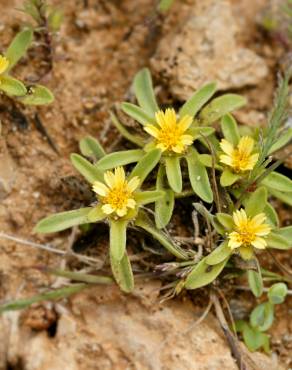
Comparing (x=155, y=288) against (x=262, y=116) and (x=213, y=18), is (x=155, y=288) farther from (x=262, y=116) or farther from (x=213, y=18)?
(x=213, y=18)

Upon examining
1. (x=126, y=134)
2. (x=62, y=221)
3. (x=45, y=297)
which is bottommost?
(x=45, y=297)

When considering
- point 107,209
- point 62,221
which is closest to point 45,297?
point 62,221

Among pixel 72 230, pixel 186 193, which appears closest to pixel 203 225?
pixel 186 193

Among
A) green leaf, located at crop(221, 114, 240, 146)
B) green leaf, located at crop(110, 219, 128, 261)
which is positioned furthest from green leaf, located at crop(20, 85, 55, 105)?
green leaf, located at crop(221, 114, 240, 146)

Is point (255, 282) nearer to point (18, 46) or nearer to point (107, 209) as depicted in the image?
point (107, 209)

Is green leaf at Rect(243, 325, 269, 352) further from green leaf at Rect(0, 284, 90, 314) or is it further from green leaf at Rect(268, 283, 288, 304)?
green leaf at Rect(0, 284, 90, 314)
